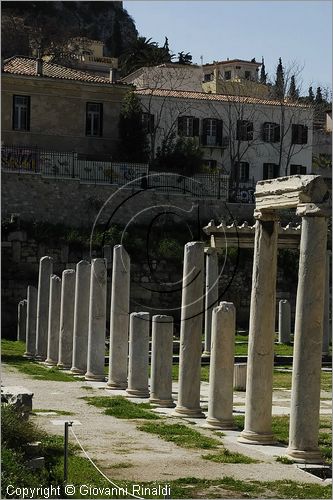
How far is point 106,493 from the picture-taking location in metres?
15.4

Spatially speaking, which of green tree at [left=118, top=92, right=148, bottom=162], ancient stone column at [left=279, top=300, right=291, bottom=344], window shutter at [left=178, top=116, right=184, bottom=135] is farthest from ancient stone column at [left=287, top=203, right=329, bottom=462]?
window shutter at [left=178, top=116, right=184, bottom=135]

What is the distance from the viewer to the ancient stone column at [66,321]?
3569cm

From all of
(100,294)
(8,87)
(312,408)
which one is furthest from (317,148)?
(312,408)

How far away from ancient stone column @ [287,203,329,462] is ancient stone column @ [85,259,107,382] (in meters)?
13.6

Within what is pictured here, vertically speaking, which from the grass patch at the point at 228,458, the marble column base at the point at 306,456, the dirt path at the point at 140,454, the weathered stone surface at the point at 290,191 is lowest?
the dirt path at the point at 140,454

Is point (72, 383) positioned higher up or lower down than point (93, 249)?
lower down

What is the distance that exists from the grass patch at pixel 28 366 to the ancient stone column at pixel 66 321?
0.64 metres

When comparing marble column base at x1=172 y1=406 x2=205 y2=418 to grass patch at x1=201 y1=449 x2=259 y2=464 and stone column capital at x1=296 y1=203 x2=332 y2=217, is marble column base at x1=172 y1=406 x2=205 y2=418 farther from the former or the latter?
stone column capital at x1=296 y1=203 x2=332 y2=217

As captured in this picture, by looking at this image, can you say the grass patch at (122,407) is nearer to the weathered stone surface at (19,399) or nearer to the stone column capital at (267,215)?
Result: the weathered stone surface at (19,399)

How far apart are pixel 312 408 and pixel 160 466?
2418 mm

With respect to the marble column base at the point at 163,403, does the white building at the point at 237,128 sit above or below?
above

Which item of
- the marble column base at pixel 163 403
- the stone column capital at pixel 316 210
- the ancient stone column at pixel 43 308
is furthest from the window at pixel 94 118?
the stone column capital at pixel 316 210

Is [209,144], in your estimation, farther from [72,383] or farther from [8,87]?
[72,383]

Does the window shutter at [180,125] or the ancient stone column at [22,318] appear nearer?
the ancient stone column at [22,318]
